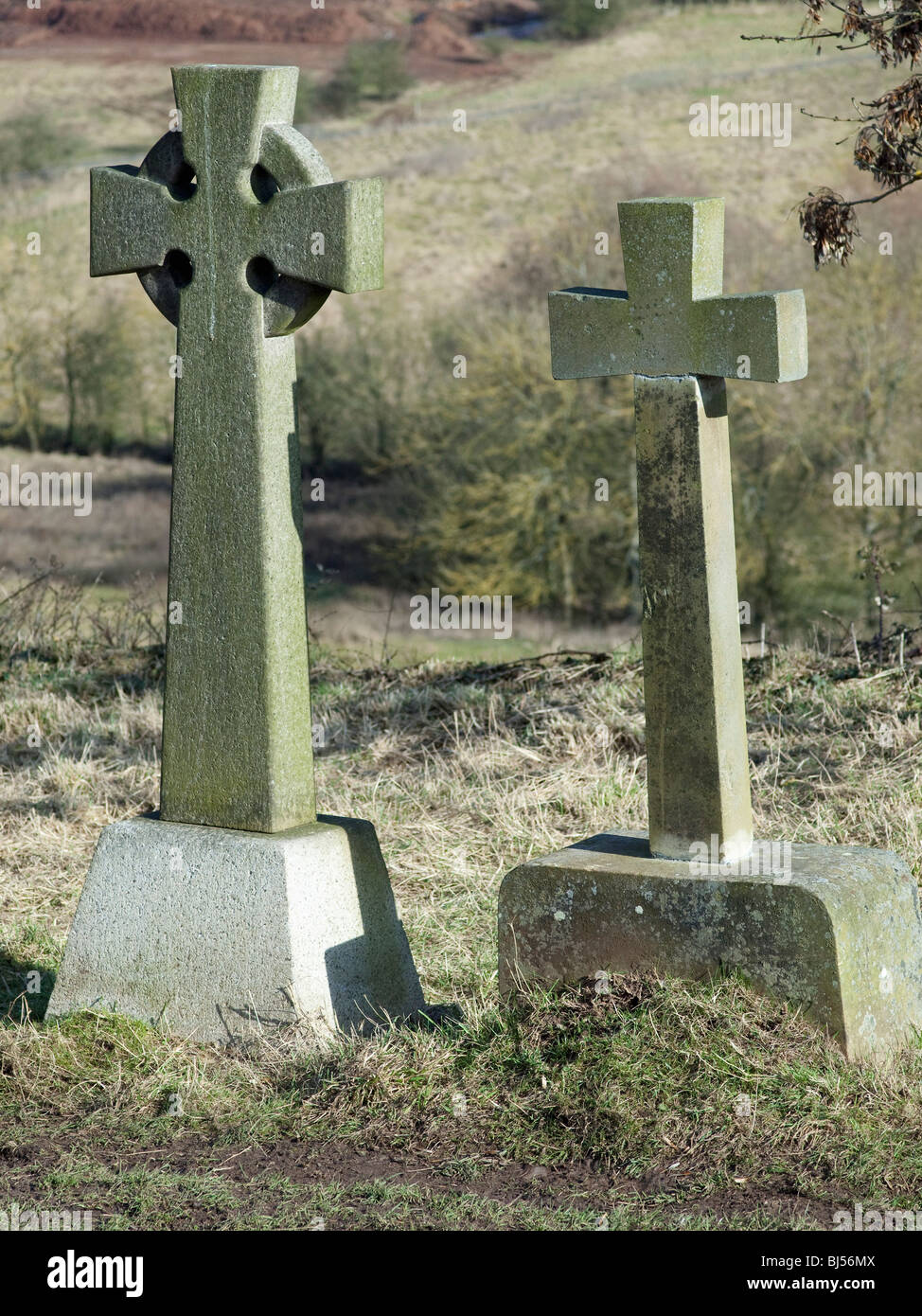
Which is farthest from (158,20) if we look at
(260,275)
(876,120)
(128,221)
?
(260,275)

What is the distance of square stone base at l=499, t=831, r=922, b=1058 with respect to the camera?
368 centimetres

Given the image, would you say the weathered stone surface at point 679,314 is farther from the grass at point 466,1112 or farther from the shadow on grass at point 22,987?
the shadow on grass at point 22,987

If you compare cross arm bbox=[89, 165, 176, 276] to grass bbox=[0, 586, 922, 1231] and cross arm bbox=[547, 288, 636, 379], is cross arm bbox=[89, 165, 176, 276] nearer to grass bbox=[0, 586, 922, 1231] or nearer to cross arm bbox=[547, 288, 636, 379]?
cross arm bbox=[547, 288, 636, 379]

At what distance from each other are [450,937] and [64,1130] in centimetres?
173

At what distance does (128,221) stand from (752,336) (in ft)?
6.29

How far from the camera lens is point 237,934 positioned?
13.5 feet

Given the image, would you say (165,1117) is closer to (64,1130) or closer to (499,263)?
(64,1130)

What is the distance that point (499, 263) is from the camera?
31500mm

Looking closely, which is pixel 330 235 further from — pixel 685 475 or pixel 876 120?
pixel 876 120

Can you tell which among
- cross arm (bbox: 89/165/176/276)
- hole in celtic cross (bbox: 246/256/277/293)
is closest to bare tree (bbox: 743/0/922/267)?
hole in celtic cross (bbox: 246/256/277/293)

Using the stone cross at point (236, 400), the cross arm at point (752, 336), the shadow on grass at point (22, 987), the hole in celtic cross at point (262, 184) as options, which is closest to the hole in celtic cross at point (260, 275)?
the stone cross at point (236, 400)

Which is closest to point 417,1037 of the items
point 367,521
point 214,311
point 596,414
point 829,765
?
point 214,311

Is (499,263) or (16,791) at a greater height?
(499,263)

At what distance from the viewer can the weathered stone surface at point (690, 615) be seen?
381cm
